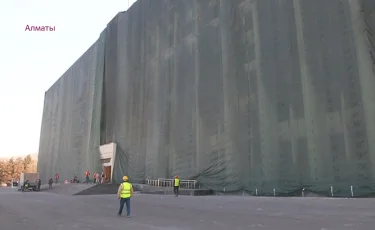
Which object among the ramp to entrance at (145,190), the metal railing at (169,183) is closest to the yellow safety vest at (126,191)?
the ramp to entrance at (145,190)

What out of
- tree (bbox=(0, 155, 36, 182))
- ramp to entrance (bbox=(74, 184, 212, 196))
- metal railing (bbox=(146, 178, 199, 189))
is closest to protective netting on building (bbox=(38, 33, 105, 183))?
ramp to entrance (bbox=(74, 184, 212, 196))

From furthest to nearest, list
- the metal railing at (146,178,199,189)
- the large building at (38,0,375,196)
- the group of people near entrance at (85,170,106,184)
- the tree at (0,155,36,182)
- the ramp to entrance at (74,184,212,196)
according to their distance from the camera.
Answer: the tree at (0,155,36,182) → the group of people near entrance at (85,170,106,184) → the metal railing at (146,178,199,189) → the ramp to entrance at (74,184,212,196) → the large building at (38,0,375,196)

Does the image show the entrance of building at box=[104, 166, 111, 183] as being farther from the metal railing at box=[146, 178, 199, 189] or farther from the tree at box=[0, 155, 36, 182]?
the tree at box=[0, 155, 36, 182]

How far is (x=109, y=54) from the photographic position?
4284 cm

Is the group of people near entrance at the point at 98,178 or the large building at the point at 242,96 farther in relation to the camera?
the group of people near entrance at the point at 98,178

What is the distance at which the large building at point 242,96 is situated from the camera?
54.6 feet

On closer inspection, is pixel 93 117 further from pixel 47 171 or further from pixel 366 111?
pixel 366 111

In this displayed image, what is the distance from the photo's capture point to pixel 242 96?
2288 centimetres

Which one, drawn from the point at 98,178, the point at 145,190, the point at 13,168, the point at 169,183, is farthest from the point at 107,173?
the point at 13,168

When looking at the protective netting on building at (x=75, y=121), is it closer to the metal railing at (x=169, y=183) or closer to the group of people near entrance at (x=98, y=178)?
the group of people near entrance at (x=98, y=178)

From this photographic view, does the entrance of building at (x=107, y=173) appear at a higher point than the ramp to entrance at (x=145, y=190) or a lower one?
higher

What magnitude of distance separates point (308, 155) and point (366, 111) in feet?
12.1

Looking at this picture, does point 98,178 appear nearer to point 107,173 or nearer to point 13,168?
point 107,173

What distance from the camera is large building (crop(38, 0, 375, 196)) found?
16.7 m
